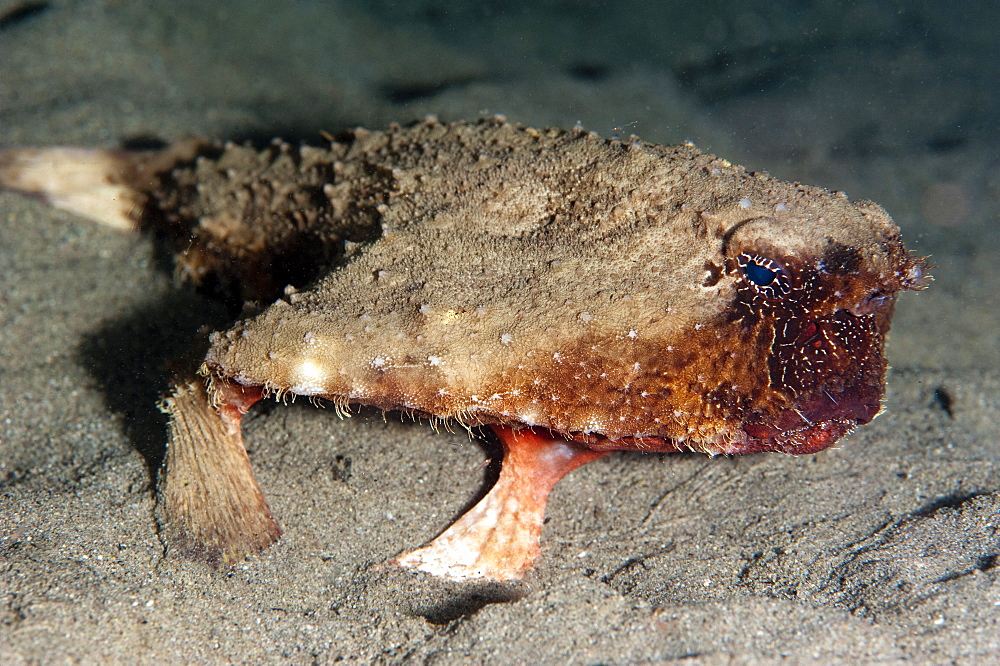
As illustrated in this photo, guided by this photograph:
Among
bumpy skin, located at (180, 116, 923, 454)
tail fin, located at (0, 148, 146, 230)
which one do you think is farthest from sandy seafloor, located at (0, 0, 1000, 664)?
bumpy skin, located at (180, 116, 923, 454)

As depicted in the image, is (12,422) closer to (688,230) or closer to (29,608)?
(29,608)

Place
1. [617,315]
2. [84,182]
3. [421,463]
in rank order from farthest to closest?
[84,182], [421,463], [617,315]

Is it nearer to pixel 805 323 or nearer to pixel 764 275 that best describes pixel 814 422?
pixel 805 323

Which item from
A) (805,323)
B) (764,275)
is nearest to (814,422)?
(805,323)

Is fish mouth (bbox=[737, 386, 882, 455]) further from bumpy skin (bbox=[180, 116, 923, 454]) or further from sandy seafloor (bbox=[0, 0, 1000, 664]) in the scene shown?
sandy seafloor (bbox=[0, 0, 1000, 664])

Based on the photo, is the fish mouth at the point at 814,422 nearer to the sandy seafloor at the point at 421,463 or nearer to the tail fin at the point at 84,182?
the sandy seafloor at the point at 421,463

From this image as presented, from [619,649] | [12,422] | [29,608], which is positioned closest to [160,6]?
[12,422]
